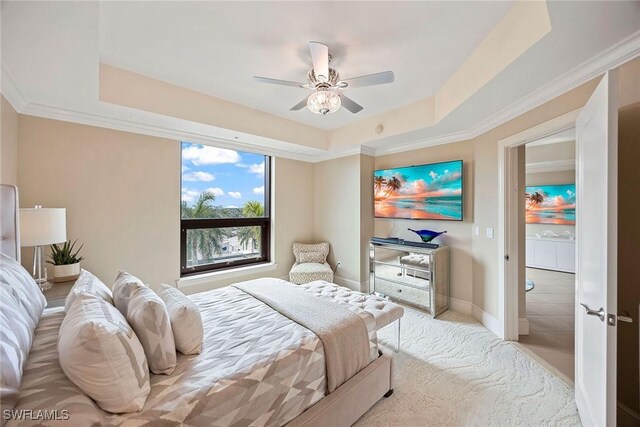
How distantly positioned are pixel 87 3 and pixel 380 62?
199 centimetres

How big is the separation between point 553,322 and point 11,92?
19.4 ft

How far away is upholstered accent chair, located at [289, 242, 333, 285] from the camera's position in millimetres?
3844

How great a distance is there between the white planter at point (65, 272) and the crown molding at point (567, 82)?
14.2 feet

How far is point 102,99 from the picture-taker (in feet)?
7.39

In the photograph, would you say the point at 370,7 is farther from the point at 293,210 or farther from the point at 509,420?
the point at 293,210

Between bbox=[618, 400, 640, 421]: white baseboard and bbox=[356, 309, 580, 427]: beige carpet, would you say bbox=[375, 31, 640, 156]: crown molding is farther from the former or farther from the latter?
bbox=[356, 309, 580, 427]: beige carpet

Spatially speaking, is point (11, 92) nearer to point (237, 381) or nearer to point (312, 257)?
point (237, 381)

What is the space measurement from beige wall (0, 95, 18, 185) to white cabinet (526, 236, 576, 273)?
847cm

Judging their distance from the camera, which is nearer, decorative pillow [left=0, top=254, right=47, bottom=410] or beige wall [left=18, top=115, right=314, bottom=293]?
decorative pillow [left=0, top=254, right=47, bottom=410]

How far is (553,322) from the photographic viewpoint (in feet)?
10.0

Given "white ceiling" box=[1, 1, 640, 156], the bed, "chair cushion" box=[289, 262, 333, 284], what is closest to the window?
"chair cushion" box=[289, 262, 333, 284]

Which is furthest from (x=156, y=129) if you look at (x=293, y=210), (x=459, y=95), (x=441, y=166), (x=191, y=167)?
(x=441, y=166)

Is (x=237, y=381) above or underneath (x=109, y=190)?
underneath

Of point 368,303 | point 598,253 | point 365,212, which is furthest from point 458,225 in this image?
point 598,253
